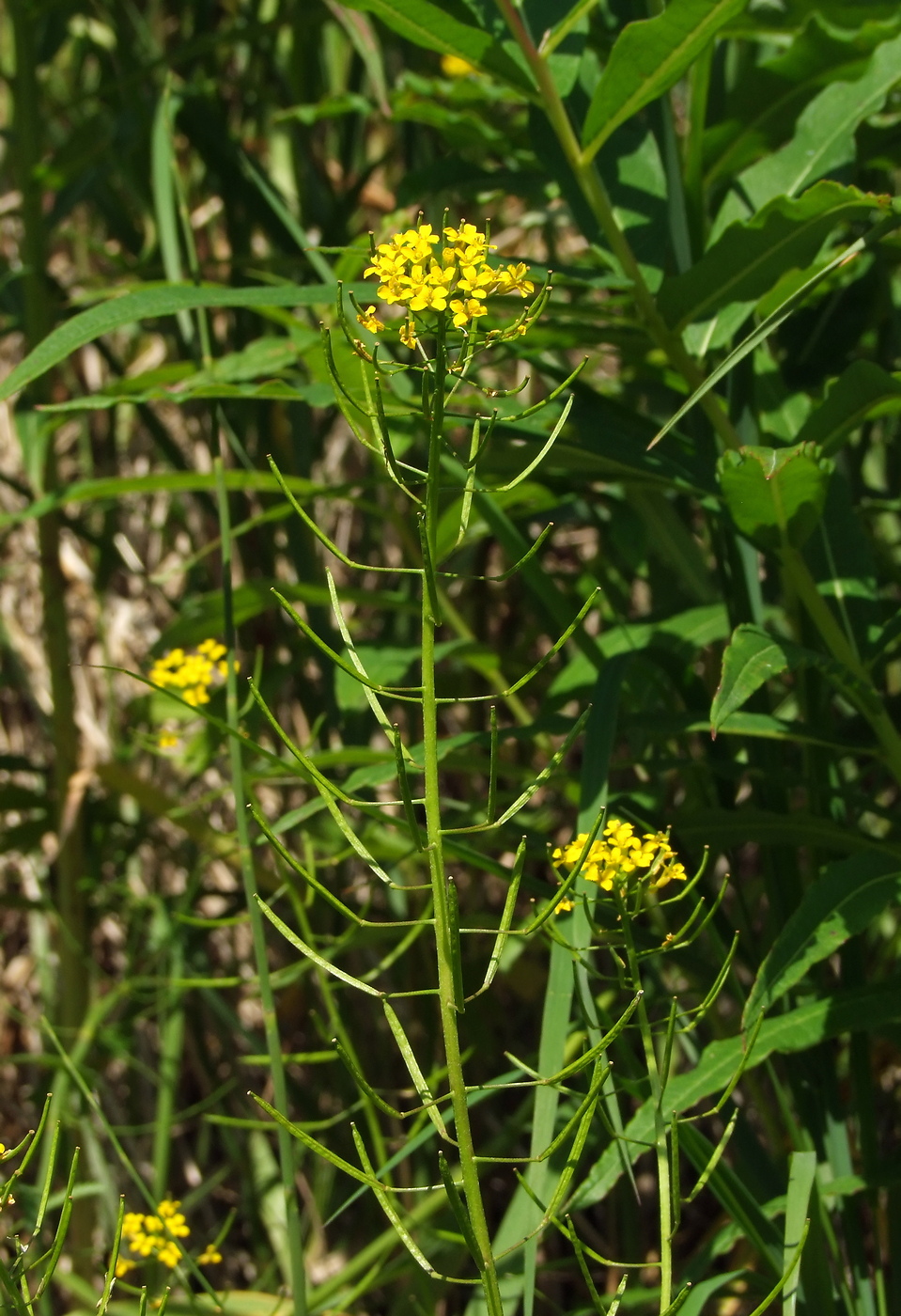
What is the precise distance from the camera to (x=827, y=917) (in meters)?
0.62

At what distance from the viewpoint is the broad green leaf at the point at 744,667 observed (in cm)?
56

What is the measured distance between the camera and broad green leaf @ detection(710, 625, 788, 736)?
1.85 feet

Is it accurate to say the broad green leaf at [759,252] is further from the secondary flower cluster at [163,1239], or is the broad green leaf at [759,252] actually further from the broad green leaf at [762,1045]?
the secondary flower cluster at [163,1239]

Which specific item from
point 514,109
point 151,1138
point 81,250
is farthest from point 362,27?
point 151,1138

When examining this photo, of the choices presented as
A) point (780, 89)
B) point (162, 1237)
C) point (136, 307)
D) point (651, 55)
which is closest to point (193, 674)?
point (136, 307)

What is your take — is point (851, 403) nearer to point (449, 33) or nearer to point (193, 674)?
point (449, 33)

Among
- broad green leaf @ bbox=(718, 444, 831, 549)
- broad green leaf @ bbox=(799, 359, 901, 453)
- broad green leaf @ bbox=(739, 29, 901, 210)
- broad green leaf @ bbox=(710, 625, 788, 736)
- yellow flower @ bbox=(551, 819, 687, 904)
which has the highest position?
broad green leaf @ bbox=(739, 29, 901, 210)

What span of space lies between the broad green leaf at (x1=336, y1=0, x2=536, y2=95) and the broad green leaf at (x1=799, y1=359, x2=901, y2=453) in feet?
0.77

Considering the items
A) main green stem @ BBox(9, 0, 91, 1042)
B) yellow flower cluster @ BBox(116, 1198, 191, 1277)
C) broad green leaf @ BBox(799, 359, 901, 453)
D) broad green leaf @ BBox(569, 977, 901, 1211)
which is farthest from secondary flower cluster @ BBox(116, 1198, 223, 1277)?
broad green leaf @ BBox(799, 359, 901, 453)

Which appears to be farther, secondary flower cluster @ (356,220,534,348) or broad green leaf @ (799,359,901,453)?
broad green leaf @ (799,359,901,453)

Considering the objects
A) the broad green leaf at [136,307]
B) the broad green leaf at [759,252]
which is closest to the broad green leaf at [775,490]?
the broad green leaf at [759,252]

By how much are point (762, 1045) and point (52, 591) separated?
744 millimetres

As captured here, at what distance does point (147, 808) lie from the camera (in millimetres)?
1118

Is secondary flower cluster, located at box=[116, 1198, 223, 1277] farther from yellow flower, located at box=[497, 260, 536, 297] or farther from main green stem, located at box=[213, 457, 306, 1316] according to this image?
yellow flower, located at box=[497, 260, 536, 297]
